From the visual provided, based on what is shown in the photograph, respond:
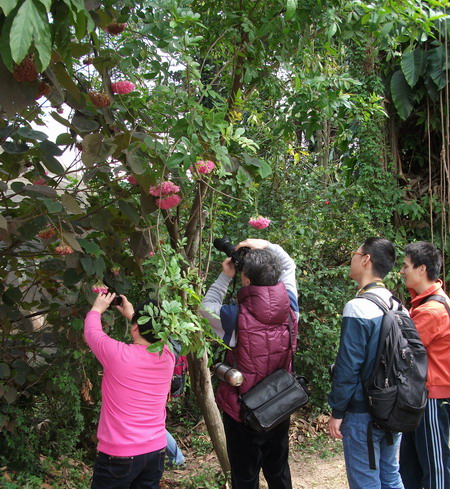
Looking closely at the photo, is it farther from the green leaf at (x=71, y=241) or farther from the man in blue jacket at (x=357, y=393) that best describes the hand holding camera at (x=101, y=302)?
the man in blue jacket at (x=357, y=393)

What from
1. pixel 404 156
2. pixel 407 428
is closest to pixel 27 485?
pixel 407 428

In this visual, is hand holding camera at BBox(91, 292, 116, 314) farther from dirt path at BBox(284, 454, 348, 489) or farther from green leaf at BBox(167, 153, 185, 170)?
dirt path at BBox(284, 454, 348, 489)

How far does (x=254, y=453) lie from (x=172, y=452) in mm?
1201

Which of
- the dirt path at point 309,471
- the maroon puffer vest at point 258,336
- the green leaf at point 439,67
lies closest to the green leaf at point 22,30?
the maroon puffer vest at point 258,336

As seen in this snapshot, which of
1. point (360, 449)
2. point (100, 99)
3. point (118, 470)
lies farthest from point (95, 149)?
point (360, 449)

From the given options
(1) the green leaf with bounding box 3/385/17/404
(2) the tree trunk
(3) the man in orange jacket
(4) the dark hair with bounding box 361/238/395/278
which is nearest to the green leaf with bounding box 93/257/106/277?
(1) the green leaf with bounding box 3/385/17/404

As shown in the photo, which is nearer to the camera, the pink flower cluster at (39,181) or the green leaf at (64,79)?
the green leaf at (64,79)

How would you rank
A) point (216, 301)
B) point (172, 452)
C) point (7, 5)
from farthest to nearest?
point (172, 452)
point (216, 301)
point (7, 5)

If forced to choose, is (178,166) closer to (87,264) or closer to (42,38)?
(87,264)

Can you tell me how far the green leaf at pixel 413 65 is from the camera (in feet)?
16.8

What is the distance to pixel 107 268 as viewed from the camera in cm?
272

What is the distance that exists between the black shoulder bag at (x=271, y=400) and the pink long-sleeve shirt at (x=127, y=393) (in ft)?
1.48

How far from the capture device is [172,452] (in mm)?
3703

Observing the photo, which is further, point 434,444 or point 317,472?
point 317,472
